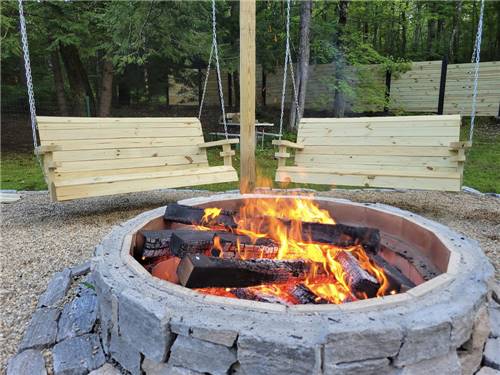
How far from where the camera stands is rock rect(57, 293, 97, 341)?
6.64 ft

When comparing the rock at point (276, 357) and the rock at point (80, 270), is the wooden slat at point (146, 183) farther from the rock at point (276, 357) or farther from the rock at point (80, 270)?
the rock at point (276, 357)

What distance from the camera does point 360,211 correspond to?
278 centimetres

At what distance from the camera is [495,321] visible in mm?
2004

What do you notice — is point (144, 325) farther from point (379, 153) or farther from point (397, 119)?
point (397, 119)

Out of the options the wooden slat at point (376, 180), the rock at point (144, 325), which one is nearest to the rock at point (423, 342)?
the rock at point (144, 325)

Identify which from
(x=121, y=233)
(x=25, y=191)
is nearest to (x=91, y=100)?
(x=25, y=191)

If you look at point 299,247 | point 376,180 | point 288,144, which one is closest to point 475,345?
point 299,247

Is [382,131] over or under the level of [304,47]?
under

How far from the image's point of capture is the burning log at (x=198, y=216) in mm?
2486

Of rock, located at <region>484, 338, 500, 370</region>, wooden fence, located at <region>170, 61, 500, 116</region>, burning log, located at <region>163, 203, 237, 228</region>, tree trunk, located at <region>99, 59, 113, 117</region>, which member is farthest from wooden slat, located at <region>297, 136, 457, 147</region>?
tree trunk, located at <region>99, 59, 113, 117</region>

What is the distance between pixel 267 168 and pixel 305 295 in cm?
505

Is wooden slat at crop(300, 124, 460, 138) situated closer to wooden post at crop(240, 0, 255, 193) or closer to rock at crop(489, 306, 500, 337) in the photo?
wooden post at crop(240, 0, 255, 193)

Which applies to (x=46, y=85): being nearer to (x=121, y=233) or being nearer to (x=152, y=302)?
(x=121, y=233)

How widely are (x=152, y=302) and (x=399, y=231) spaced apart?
178 cm
